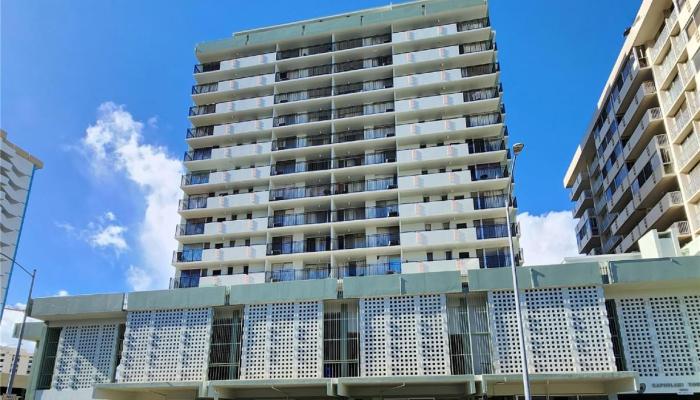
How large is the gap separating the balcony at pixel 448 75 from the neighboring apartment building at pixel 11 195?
230 ft

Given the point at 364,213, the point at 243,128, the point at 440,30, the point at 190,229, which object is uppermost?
the point at 440,30

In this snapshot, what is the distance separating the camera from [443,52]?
53.0 m

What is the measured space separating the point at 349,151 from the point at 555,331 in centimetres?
2901

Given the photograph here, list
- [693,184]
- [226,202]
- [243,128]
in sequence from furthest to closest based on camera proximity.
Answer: [243,128], [226,202], [693,184]

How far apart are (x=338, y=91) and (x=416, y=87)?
7.70 metres

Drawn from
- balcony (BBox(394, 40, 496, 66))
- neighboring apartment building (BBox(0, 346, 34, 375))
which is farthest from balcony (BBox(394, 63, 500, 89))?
neighboring apartment building (BBox(0, 346, 34, 375))

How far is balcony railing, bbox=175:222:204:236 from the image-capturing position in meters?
52.1

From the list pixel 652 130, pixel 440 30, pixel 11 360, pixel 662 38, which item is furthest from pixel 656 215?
pixel 11 360

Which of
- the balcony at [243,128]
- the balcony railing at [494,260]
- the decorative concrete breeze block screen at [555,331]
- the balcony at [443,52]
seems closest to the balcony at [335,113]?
the balcony at [243,128]

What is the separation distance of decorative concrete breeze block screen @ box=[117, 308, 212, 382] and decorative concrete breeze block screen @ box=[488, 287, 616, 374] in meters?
15.7

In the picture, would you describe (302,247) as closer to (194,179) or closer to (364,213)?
(364,213)

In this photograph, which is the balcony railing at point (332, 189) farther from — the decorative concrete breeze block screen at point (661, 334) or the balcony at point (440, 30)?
the decorative concrete breeze block screen at point (661, 334)

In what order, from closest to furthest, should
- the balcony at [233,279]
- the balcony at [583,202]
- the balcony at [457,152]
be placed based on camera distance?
the balcony at [233,279] < the balcony at [457,152] < the balcony at [583,202]

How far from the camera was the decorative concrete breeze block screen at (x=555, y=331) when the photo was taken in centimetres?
2675
